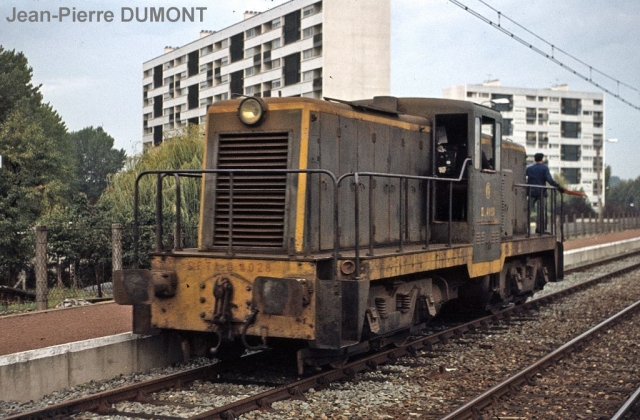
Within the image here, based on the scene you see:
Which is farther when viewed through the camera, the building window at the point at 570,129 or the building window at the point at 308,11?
the building window at the point at 570,129

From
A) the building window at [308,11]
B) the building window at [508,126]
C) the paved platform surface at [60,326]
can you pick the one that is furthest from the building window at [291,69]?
the building window at [508,126]

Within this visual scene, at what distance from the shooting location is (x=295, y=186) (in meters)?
7.55

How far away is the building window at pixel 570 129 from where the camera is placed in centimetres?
9102

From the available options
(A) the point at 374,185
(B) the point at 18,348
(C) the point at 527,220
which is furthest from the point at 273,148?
(C) the point at 527,220

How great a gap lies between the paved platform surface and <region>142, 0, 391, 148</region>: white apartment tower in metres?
28.9

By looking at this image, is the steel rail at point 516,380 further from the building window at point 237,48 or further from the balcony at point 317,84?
the building window at point 237,48

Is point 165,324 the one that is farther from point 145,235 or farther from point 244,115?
point 145,235

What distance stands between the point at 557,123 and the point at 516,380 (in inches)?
3454

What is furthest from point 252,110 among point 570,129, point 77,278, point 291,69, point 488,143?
point 570,129

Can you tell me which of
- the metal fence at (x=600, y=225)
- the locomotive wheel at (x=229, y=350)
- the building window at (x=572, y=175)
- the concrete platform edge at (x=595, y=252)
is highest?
the building window at (x=572, y=175)

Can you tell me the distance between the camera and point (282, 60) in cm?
5200

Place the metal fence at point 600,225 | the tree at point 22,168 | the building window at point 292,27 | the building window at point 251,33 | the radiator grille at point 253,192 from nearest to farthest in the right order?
the radiator grille at point 253,192, the tree at point 22,168, the metal fence at point 600,225, the building window at point 292,27, the building window at point 251,33

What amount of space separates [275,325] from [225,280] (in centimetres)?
65

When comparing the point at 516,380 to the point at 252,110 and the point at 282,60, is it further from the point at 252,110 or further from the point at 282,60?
the point at 282,60
